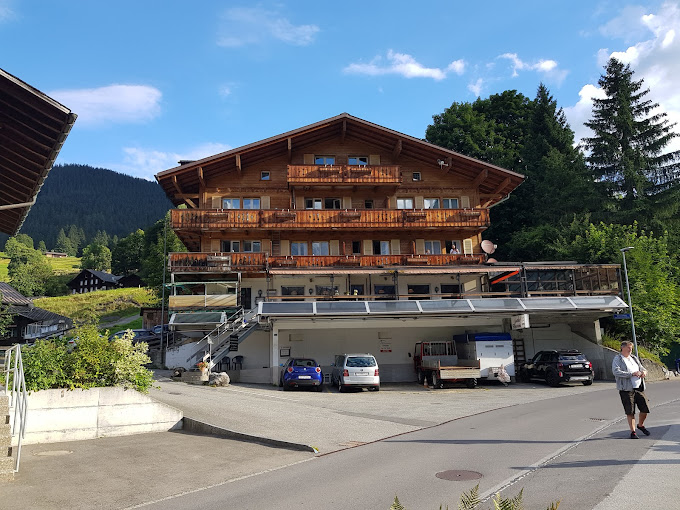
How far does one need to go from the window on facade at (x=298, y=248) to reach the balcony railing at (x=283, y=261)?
127 cm

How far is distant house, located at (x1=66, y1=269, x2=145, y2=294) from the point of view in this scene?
322 ft

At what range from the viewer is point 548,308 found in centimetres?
2684

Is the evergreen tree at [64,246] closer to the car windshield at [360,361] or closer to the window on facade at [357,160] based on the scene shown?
the window on facade at [357,160]

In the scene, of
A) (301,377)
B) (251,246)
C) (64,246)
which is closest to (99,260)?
(64,246)

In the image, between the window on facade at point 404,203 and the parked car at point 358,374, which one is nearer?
the parked car at point 358,374

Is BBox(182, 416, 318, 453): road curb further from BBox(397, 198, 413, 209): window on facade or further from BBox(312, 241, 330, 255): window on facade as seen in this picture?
BBox(397, 198, 413, 209): window on facade

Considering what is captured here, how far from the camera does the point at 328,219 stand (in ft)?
110

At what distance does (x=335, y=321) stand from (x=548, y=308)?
1109 cm

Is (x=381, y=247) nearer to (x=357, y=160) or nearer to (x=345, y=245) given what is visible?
(x=345, y=245)

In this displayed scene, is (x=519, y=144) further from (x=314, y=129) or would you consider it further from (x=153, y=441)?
(x=153, y=441)

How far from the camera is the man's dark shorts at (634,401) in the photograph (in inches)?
375

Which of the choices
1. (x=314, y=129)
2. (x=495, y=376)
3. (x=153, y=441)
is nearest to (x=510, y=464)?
(x=153, y=441)

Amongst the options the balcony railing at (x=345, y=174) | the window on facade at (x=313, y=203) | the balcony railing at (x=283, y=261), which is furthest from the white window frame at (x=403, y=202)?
the window on facade at (x=313, y=203)

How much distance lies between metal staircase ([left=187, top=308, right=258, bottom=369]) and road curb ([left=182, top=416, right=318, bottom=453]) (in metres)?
12.7
